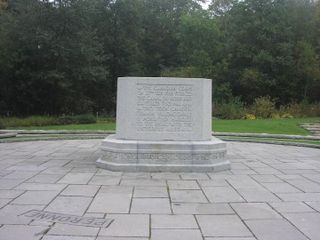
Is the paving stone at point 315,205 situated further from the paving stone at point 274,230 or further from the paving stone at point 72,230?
the paving stone at point 72,230

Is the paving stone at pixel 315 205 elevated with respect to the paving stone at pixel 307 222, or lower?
elevated

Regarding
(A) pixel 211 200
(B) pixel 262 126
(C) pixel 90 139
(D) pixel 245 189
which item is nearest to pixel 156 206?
(A) pixel 211 200

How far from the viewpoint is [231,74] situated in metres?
35.5

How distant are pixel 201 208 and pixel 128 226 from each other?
1.31 metres

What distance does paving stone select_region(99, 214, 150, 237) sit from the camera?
16.4 ft

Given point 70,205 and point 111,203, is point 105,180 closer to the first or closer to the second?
point 111,203

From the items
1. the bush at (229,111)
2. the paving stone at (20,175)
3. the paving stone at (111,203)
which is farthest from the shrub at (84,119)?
the paving stone at (111,203)

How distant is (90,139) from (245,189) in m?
9.44

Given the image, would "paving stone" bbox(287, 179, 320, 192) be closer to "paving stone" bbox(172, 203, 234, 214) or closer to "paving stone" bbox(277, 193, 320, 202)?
"paving stone" bbox(277, 193, 320, 202)

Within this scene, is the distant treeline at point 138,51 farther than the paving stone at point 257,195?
Yes

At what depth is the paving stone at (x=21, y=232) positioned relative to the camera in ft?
15.8

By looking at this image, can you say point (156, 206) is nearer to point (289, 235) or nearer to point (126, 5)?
point (289, 235)

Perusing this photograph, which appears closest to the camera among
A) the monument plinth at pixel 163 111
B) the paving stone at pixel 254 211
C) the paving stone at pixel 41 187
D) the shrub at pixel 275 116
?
the paving stone at pixel 254 211

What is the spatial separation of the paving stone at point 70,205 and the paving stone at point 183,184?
1.69 meters
